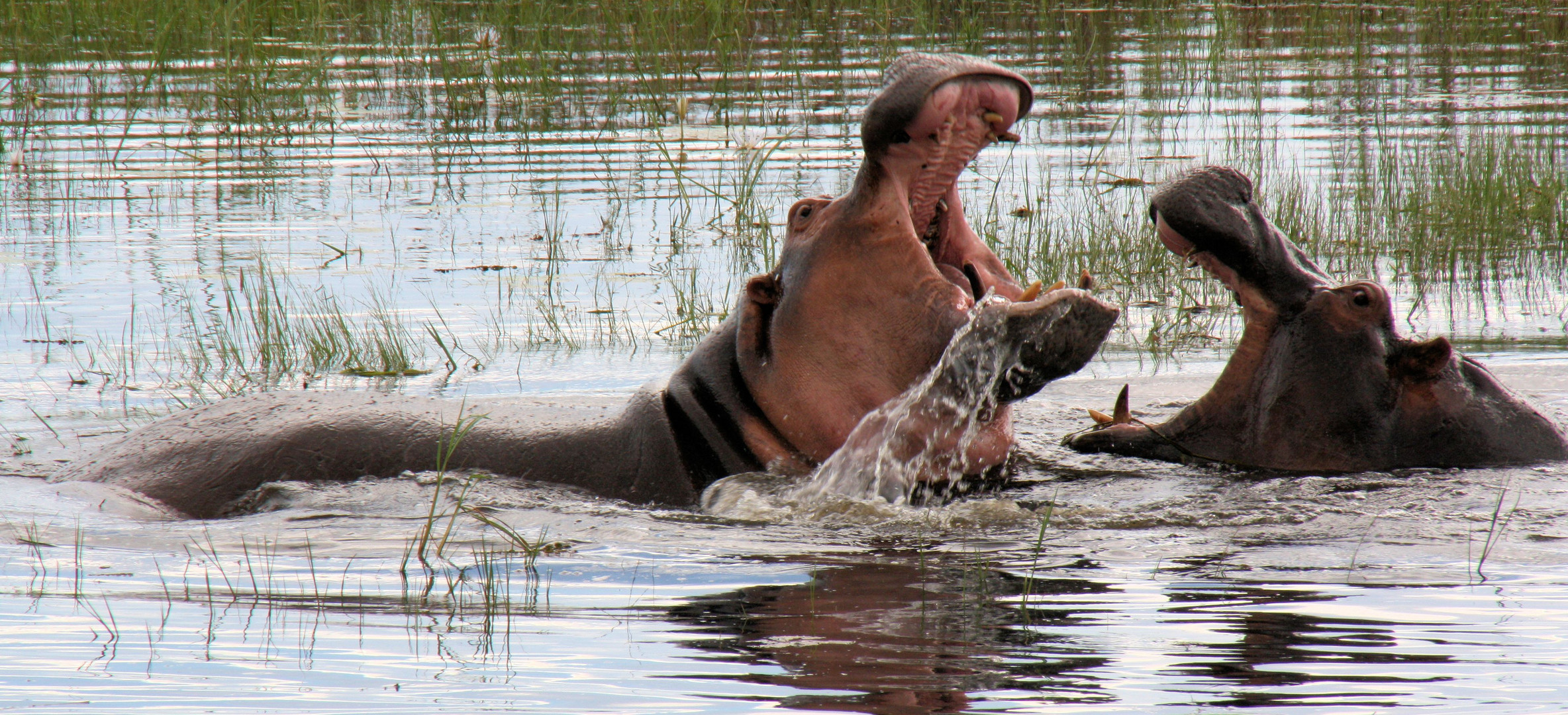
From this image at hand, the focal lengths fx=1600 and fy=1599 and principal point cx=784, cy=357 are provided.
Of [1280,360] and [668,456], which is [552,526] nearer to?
[668,456]

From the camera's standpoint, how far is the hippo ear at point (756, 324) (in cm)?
486

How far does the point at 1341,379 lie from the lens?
4.96 meters

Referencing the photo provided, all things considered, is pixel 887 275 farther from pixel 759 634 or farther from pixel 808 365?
pixel 759 634

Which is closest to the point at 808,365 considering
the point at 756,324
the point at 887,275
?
the point at 756,324

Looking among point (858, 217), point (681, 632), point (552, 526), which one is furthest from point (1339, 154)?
point (681, 632)

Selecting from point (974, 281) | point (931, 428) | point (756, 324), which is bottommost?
point (931, 428)

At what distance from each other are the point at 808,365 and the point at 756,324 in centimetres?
24

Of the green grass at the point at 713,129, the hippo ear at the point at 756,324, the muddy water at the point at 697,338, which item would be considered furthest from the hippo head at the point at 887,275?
the green grass at the point at 713,129

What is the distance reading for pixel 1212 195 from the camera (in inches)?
193

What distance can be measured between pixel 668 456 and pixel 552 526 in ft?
1.67

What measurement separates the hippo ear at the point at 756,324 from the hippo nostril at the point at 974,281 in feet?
1.90

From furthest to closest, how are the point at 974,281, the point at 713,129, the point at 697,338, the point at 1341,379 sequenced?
the point at 713,129 → the point at 697,338 → the point at 1341,379 → the point at 974,281

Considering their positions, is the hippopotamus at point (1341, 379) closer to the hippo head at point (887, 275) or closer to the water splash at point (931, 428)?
the hippo head at point (887, 275)

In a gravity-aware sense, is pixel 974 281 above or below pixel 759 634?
above
